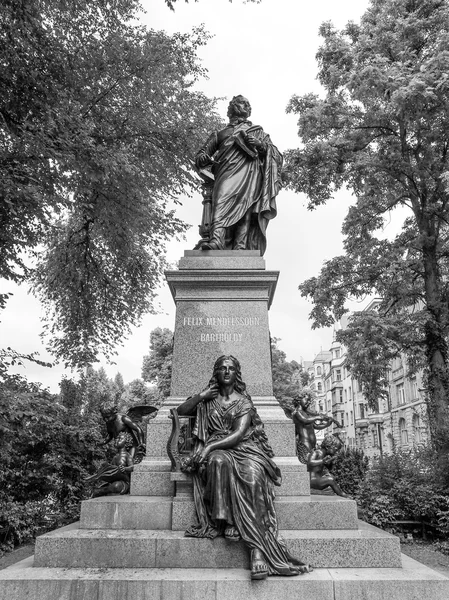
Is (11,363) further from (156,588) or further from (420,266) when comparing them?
(420,266)

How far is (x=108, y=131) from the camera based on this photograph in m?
14.7

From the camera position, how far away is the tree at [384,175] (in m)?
15.6

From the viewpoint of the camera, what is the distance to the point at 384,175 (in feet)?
58.9

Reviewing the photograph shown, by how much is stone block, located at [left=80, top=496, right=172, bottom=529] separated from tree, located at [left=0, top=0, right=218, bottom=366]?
7.11 meters

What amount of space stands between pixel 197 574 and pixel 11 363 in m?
7.26

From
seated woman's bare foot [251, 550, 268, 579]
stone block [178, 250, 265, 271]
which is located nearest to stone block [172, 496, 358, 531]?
seated woman's bare foot [251, 550, 268, 579]

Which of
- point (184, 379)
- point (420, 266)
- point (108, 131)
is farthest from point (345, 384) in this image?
point (184, 379)

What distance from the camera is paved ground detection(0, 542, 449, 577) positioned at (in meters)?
7.68

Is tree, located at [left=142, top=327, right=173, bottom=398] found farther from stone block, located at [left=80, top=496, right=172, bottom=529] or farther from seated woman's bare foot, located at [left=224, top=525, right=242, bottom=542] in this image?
seated woman's bare foot, located at [left=224, top=525, right=242, bottom=542]

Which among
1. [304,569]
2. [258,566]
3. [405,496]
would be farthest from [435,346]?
[258,566]

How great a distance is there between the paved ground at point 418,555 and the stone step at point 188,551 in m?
3.37

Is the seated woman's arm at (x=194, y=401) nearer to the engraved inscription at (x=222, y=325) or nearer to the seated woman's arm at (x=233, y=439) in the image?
the seated woman's arm at (x=233, y=439)

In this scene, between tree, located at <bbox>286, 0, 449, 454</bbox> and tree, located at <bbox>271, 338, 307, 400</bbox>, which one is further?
tree, located at <bbox>271, 338, 307, 400</bbox>

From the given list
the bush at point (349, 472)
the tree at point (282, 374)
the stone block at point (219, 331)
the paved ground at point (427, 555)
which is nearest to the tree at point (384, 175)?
the bush at point (349, 472)
